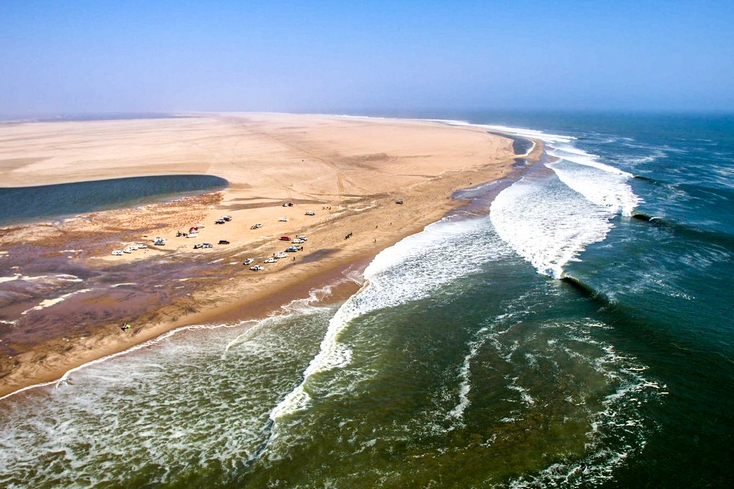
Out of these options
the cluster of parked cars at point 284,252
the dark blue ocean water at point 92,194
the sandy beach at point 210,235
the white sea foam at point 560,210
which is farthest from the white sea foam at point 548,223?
the dark blue ocean water at point 92,194

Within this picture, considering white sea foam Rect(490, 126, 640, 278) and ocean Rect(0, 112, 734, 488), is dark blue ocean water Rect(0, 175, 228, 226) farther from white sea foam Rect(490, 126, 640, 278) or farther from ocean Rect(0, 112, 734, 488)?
white sea foam Rect(490, 126, 640, 278)

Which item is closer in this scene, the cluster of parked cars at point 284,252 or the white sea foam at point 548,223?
the cluster of parked cars at point 284,252

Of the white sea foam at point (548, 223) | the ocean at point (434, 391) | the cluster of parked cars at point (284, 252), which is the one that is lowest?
the ocean at point (434, 391)

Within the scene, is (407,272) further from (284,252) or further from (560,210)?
(560,210)

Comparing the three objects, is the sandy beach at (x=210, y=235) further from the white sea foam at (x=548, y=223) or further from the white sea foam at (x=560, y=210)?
the white sea foam at (x=560, y=210)

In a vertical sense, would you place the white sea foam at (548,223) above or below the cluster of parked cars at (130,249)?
above

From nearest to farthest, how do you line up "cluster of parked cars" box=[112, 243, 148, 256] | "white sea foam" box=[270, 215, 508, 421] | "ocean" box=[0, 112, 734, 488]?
"ocean" box=[0, 112, 734, 488] < "white sea foam" box=[270, 215, 508, 421] < "cluster of parked cars" box=[112, 243, 148, 256]

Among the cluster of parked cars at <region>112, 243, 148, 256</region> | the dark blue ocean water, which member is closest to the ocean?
the cluster of parked cars at <region>112, 243, 148, 256</region>

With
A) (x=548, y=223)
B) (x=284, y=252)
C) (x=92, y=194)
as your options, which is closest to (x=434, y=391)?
(x=284, y=252)
